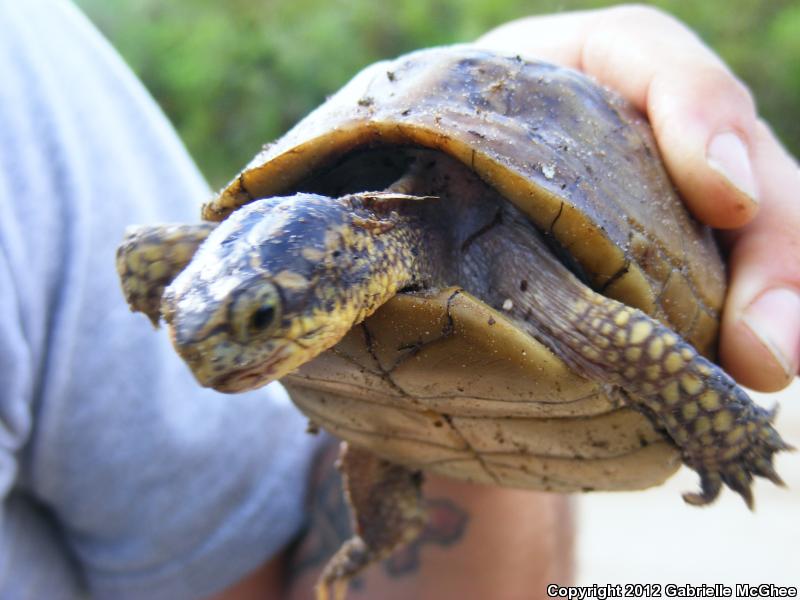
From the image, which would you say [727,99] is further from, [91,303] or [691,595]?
[691,595]

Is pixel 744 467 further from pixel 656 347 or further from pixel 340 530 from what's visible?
pixel 340 530

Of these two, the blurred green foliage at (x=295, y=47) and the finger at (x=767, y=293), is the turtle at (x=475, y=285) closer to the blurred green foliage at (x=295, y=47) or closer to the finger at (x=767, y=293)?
the finger at (x=767, y=293)

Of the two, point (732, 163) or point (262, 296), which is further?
point (732, 163)

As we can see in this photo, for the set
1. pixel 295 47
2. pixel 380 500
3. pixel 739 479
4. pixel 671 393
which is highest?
pixel 671 393

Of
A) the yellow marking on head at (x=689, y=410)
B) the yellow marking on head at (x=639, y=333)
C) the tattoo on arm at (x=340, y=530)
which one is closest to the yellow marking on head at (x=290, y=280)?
the yellow marking on head at (x=639, y=333)

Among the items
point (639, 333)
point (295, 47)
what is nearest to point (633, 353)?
point (639, 333)

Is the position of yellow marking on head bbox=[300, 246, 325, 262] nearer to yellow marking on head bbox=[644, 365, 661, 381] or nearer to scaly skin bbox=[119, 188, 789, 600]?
scaly skin bbox=[119, 188, 789, 600]

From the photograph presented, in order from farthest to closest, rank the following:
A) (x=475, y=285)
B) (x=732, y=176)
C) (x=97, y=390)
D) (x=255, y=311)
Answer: (x=97, y=390)
(x=732, y=176)
(x=475, y=285)
(x=255, y=311)
